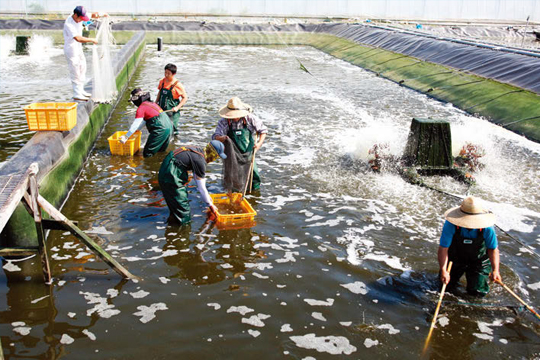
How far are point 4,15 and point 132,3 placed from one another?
36.7 ft

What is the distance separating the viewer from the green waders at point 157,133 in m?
9.79

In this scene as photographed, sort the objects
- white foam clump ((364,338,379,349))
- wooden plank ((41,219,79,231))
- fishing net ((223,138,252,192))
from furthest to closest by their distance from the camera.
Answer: fishing net ((223,138,252,192)) → wooden plank ((41,219,79,231)) → white foam clump ((364,338,379,349))

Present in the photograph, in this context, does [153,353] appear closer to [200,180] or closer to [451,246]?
[200,180]

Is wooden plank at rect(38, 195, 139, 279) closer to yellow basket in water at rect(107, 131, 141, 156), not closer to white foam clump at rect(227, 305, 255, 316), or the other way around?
white foam clump at rect(227, 305, 255, 316)

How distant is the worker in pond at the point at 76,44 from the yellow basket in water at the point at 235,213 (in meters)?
5.59

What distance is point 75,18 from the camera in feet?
34.8

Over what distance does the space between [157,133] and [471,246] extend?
6.79 metres

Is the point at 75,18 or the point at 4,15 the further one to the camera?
the point at 4,15

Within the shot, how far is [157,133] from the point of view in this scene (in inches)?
391

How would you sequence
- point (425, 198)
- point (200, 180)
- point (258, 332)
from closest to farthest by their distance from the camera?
point (258, 332) < point (200, 180) < point (425, 198)

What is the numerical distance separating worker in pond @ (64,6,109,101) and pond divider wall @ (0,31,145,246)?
Result: 53 centimetres

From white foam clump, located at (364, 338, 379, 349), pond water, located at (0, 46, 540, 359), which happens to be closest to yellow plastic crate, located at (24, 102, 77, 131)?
pond water, located at (0, 46, 540, 359)

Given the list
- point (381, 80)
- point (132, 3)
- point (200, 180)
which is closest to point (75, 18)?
point (200, 180)

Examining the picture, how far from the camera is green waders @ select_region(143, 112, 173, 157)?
9.79 metres
